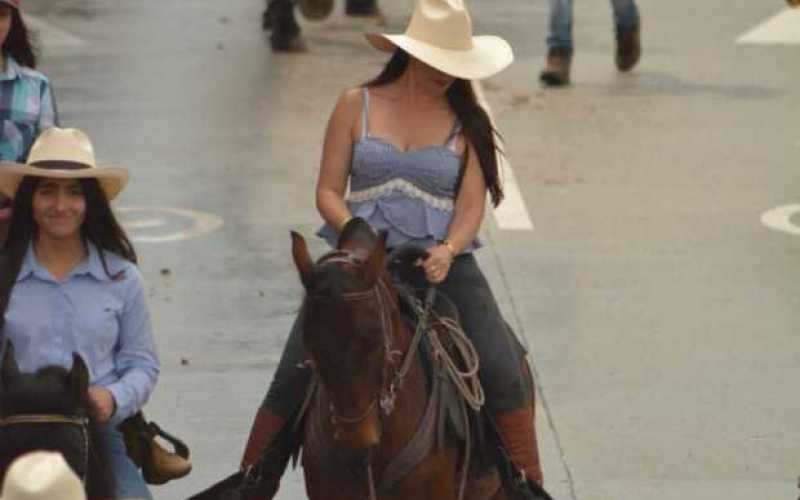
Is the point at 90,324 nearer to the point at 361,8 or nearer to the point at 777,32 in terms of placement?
the point at 777,32

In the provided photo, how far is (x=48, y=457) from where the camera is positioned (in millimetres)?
5902

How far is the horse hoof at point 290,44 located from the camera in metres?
22.7

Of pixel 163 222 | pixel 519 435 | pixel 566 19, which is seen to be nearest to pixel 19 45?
pixel 519 435

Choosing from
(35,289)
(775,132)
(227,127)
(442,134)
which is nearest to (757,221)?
(775,132)

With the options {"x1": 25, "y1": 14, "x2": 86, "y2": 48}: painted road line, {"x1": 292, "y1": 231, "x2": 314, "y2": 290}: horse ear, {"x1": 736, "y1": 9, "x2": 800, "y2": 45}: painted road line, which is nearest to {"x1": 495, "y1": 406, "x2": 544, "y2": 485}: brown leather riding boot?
{"x1": 292, "y1": 231, "x2": 314, "y2": 290}: horse ear

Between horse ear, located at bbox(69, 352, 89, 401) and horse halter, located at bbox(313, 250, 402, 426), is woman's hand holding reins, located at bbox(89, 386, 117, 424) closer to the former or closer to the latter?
horse ear, located at bbox(69, 352, 89, 401)

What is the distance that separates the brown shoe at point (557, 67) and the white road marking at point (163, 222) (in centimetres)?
491

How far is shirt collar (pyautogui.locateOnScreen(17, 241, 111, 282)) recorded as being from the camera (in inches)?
323

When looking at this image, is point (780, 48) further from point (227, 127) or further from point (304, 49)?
point (227, 127)

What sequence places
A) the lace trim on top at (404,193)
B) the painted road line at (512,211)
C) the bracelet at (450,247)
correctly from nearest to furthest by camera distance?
the bracelet at (450,247)
the lace trim on top at (404,193)
the painted road line at (512,211)

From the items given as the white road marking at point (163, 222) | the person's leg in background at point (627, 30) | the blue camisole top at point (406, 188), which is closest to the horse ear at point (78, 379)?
the blue camisole top at point (406, 188)

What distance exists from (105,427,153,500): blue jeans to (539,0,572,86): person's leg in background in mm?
13216

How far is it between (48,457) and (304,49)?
1703 centimetres

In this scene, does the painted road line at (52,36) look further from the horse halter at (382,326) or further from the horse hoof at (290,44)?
the horse halter at (382,326)
